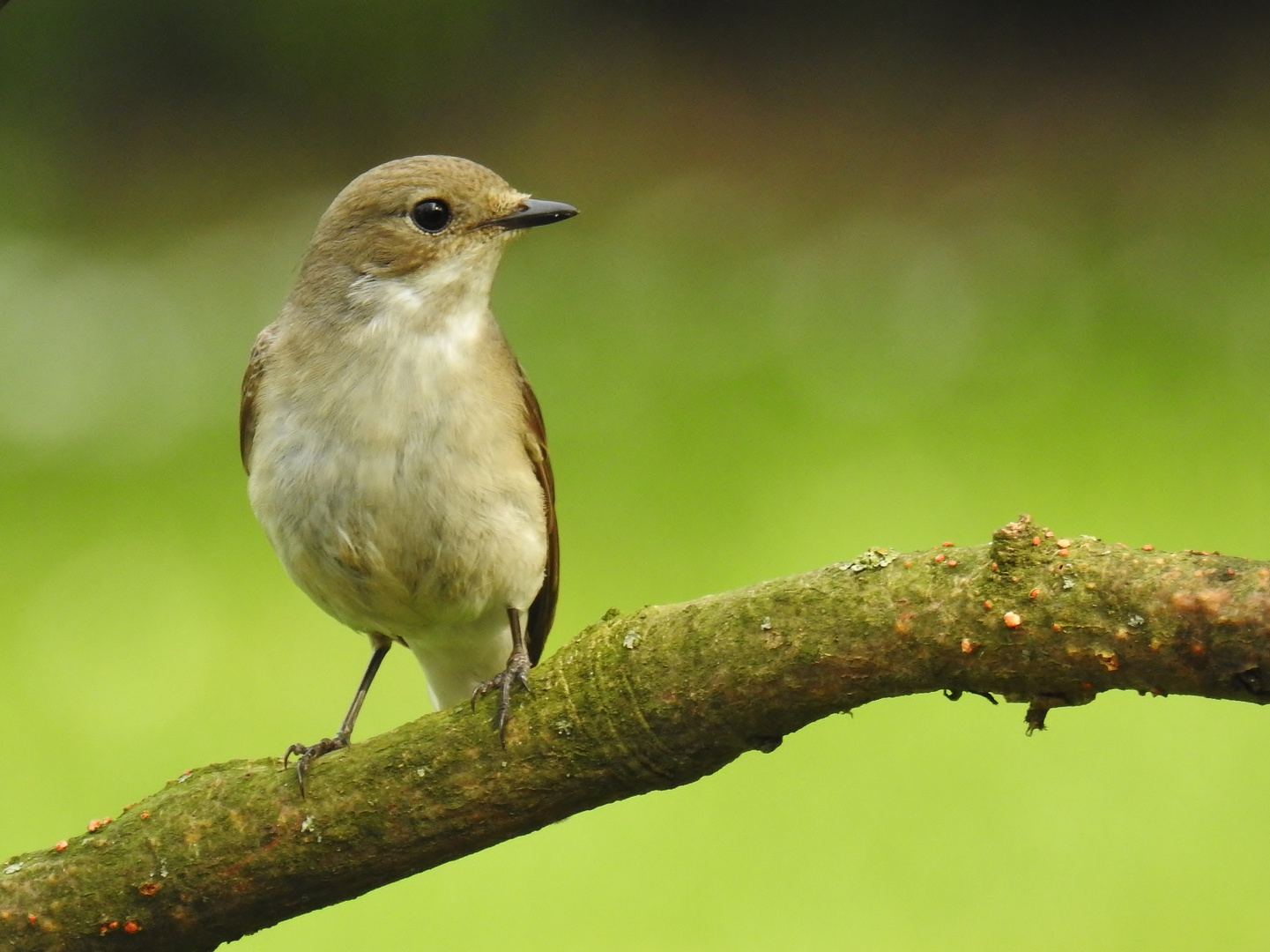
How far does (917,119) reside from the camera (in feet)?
25.0

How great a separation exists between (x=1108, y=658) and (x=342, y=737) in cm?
187

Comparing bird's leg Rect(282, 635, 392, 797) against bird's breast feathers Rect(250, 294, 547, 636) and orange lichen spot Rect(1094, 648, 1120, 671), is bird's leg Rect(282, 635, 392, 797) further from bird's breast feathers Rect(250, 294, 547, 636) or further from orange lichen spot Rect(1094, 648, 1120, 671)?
orange lichen spot Rect(1094, 648, 1120, 671)

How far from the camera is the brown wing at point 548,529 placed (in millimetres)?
3504

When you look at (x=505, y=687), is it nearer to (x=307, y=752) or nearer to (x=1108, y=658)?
(x=307, y=752)

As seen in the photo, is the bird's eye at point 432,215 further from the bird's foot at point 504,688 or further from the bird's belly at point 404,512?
the bird's foot at point 504,688

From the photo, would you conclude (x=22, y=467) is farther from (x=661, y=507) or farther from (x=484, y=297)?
(x=484, y=297)

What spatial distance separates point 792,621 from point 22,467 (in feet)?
15.1

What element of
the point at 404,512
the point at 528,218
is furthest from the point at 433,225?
the point at 404,512

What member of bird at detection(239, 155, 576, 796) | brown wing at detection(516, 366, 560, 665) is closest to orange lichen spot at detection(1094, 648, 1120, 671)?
bird at detection(239, 155, 576, 796)

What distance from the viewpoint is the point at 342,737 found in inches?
139

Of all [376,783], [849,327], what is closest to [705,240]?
[849,327]

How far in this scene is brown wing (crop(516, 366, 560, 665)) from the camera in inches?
138

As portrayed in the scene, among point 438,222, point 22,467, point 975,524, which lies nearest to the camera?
point 438,222

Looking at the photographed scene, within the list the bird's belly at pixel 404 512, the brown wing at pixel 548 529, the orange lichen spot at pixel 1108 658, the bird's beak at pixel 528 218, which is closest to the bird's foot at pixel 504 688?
the bird's belly at pixel 404 512
